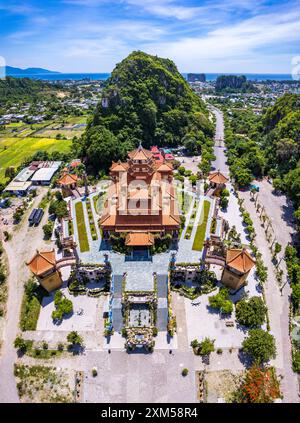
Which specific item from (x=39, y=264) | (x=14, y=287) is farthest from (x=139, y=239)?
(x=14, y=287)

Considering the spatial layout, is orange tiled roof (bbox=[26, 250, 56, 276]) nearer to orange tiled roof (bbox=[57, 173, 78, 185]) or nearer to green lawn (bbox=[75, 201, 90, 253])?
green lawn (bbox=[75, 201, 90, 253])

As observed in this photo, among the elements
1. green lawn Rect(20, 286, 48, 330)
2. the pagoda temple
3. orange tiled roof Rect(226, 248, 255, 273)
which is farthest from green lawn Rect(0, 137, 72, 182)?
orange tiled roof Rect(226, 248, 255, 273)

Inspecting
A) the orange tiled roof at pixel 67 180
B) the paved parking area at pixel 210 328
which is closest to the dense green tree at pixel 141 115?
the orange tiled roof at pixel 67 180

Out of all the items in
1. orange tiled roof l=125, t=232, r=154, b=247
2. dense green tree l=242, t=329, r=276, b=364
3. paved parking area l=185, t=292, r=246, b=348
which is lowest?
paved parking area l=185, t=292, r=246, b=348

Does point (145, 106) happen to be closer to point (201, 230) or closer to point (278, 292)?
point (201, 230)

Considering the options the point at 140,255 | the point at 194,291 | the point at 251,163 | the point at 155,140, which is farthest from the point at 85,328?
the point at 155,140

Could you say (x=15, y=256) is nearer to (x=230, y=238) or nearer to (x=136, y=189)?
(x=136, y=189)

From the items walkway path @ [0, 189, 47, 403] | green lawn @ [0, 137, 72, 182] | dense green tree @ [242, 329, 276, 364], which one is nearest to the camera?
dense green tree @ [242, 329, 276, 364]
